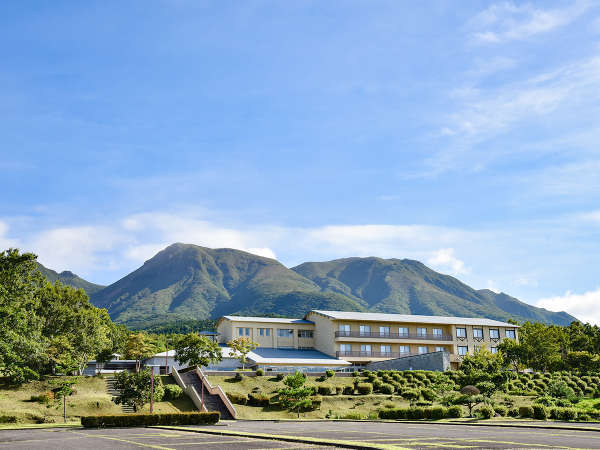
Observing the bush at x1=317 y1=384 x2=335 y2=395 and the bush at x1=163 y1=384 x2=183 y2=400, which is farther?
the bush at x1=317 y1=384 x2=335 y2=395

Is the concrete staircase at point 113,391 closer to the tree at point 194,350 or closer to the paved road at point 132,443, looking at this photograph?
the tree at point 194,350

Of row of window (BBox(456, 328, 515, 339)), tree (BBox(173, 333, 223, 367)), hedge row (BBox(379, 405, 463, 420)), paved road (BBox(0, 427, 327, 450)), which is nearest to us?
paved road (BBox(0, 427, 327, 450))

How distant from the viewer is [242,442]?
23.6 metres

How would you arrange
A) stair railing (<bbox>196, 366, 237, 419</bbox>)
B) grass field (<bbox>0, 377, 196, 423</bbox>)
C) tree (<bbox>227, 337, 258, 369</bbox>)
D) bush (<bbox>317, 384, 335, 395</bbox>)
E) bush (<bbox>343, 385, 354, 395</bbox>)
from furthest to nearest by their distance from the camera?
tree (<bbox>227, 337, 258, 369</bbox>) → bush (<bbox>343, 385, 354, 395</bbox>) → bush (<bbox>317, 384, 335, 395</bbox>) → stair railing (<bbox>196, 366, 237, 419</bbox>) → grass field (<bbox>0, 377, 196, 423</bbox>)

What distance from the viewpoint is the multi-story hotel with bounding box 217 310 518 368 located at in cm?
7675

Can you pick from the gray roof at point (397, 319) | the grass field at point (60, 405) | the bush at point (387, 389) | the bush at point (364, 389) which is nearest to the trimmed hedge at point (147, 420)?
the grass field at point (60, 405)

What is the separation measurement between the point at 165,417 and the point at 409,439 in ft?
69.3

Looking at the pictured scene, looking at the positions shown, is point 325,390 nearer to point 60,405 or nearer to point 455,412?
point 455,412

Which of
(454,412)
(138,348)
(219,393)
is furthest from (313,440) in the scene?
(138,348)

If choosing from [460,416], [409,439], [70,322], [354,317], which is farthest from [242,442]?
[354,317]

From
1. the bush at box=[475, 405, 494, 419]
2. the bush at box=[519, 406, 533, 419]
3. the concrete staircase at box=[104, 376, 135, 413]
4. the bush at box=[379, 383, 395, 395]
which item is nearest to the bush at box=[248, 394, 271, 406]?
the concrete staircase at box=[104, 376, 135, 413]

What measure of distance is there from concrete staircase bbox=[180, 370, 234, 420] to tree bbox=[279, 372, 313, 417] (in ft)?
17.7

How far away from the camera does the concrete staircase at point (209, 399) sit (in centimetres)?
4612

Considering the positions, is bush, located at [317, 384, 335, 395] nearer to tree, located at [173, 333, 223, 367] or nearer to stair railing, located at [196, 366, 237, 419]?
stair railing, located at [196, 366, 237, 419]
